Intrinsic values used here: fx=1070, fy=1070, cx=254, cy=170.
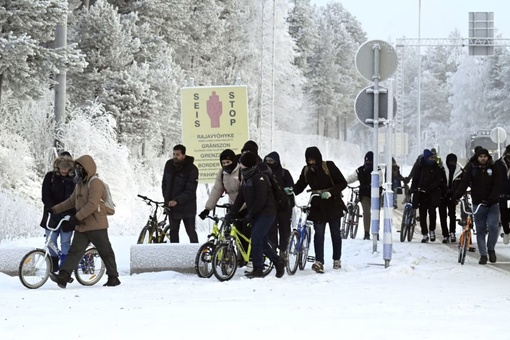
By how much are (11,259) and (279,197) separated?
3.77 meters

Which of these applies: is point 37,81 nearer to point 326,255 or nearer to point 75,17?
point 326,255

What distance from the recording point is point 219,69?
60.1m

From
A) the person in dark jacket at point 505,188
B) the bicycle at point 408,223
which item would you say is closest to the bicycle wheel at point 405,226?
the bicycle at point 408,223

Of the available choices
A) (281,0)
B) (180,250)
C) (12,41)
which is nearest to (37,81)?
(12,41)

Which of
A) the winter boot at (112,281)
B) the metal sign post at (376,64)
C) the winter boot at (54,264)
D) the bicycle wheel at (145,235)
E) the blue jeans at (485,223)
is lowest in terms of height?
the winter boot at (112,281)

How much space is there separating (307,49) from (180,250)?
236 ft

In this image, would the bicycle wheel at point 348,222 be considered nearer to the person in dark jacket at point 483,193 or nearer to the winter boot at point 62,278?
the person in dark jacket at point 483,193

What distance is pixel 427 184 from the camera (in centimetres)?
2067

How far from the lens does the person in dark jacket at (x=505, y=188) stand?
16919 millimetres

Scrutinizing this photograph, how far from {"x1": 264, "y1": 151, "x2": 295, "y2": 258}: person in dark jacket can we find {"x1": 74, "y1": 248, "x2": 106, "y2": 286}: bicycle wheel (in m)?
2.48

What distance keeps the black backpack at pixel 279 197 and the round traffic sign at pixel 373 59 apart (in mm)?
2548

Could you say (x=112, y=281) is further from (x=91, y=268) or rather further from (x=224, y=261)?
(x=224, y=261)

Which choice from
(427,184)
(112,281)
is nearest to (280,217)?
(112,281)

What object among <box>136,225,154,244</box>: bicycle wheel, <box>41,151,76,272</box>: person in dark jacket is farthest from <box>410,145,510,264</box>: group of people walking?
<box>41,151,76,272</box>: person in dark jacket
